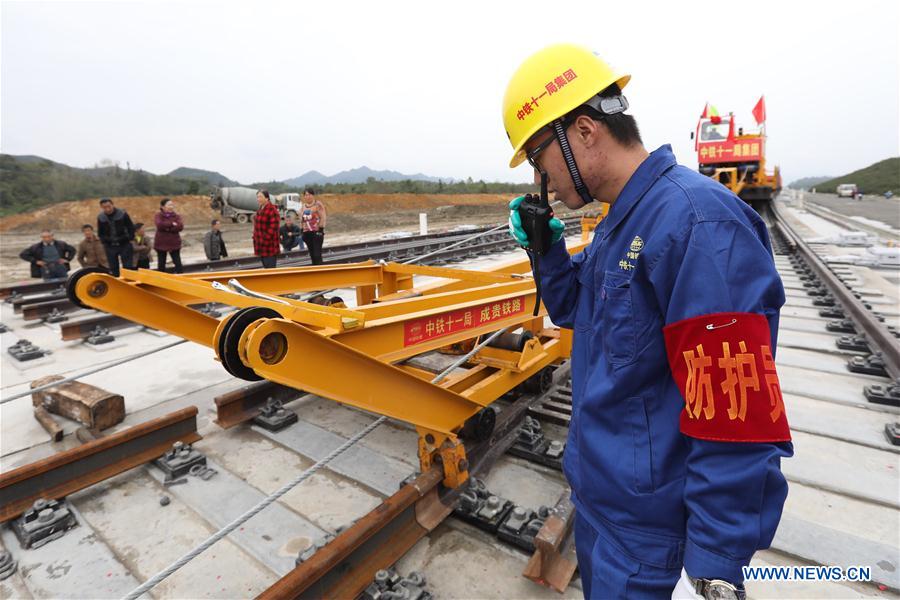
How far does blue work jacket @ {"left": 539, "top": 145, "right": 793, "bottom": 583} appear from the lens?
108 cm

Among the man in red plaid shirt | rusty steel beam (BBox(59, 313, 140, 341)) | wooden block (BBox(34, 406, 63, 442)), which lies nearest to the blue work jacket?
wooden block (BBox(34, 406, 63, 442))

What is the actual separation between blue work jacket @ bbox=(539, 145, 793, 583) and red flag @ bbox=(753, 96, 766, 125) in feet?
65.7

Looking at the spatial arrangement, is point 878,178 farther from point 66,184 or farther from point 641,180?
point 66,184

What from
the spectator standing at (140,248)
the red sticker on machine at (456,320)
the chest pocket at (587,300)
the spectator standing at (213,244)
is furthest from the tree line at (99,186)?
the chest pocket at (587,300)

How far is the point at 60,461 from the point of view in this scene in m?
2.94

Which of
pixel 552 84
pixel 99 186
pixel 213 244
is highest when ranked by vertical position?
pixel 99 186

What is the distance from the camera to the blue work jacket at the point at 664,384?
3.55 feet

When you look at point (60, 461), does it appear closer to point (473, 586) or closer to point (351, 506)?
point (351, 506)

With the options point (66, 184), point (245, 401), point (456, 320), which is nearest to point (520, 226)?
point (456, 320)

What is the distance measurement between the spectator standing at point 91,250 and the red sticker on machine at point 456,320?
851 centimetres

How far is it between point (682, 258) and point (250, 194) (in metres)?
30.4

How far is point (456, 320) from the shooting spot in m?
2.89

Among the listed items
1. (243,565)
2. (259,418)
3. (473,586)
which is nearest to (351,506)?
(243,565)

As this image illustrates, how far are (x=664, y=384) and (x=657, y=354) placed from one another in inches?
3.7
